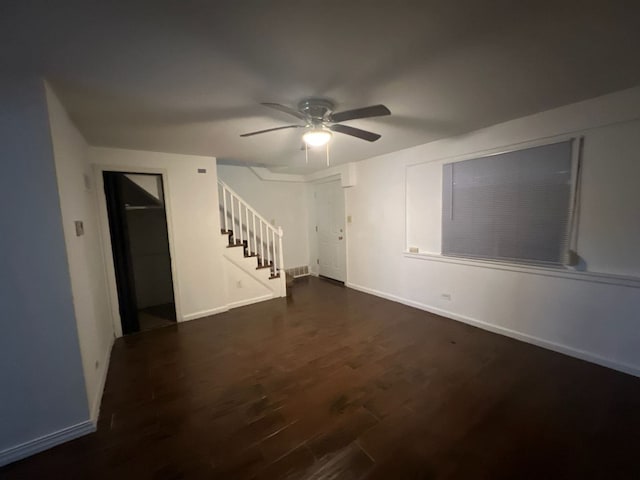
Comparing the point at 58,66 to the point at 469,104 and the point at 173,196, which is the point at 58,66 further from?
the point at 469,104

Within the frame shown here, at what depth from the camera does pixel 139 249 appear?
4.30 meters

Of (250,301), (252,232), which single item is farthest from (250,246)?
(250,301)

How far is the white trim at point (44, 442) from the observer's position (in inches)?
63.1

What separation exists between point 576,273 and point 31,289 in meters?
4.34

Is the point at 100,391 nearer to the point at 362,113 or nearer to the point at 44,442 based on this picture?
the point at 44,442

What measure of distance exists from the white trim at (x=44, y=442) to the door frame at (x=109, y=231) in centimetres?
172

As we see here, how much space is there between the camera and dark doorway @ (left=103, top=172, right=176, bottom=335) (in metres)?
3.20

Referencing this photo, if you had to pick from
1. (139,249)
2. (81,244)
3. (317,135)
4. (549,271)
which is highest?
(317,135)

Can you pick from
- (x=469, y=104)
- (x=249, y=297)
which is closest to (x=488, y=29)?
(x=469, y=104)

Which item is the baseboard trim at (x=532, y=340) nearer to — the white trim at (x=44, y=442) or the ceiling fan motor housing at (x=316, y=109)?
the ceiling fan motor housing at (x=316, y=109)

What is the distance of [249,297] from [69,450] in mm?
2680

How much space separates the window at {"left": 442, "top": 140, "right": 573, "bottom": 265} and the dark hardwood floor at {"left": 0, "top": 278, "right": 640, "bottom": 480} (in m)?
1.03

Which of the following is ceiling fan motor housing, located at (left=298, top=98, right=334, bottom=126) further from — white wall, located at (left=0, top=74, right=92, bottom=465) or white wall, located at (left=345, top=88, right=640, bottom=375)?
white wall, located at (left=345, top=88, right=640, bottom=375)

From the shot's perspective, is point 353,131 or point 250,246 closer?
point 353,131
